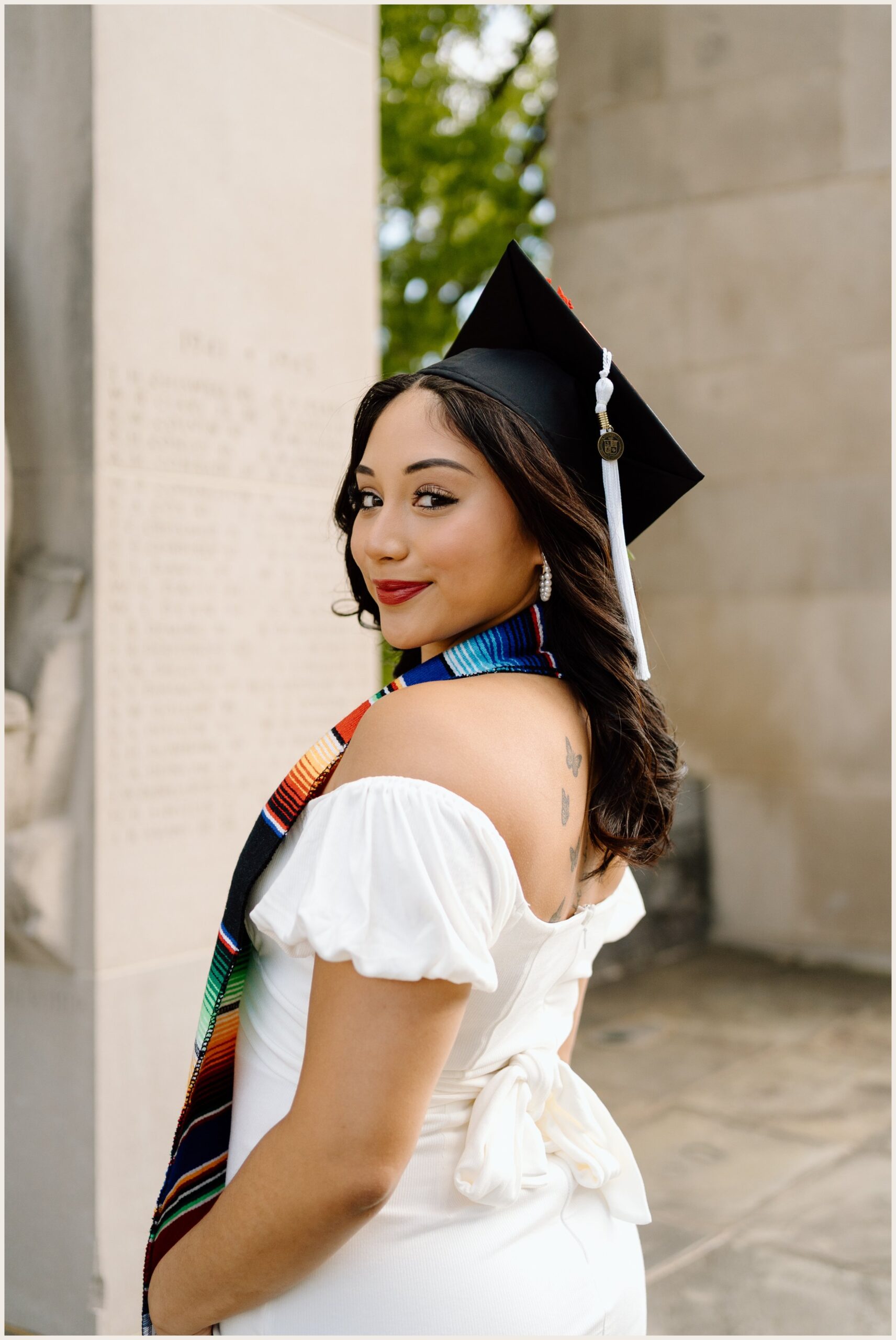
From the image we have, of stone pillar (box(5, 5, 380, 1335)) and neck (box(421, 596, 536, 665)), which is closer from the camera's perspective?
neck (box(421, 596, 536, 665))

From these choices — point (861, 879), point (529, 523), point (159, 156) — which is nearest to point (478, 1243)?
point (529, 523)

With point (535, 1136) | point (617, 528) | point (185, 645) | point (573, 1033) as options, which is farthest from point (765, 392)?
point (535, 1136)

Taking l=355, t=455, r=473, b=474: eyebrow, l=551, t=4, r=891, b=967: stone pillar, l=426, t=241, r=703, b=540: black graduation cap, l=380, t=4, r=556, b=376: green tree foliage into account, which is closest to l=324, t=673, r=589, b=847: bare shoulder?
l=355, t=455, r=473, b=474: eyebrow

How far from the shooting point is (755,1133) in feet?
13.7

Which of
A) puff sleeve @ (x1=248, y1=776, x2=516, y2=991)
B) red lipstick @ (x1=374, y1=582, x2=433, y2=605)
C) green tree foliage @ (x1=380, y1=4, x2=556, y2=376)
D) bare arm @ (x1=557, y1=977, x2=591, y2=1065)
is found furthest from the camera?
green tree foliage @ (x1=380, y1=4, x2=556, y2=376)

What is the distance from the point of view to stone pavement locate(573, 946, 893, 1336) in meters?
3.17

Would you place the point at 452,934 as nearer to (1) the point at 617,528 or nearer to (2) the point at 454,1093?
(2) the point at 454,1093

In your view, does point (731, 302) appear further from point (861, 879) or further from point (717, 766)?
point (861, 879)

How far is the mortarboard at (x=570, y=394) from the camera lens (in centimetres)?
146

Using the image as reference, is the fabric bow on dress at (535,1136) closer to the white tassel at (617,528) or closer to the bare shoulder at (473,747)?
the bare shoulder at (473,747)

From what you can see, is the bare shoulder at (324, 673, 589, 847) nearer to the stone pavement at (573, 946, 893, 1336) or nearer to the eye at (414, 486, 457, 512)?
the eye at (414, 486, 457, 512)

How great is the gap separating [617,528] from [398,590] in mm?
278

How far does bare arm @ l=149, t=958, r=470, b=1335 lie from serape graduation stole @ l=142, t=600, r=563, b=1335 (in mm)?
202

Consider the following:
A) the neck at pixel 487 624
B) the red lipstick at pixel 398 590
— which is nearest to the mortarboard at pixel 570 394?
the neck at pixel 487 624
